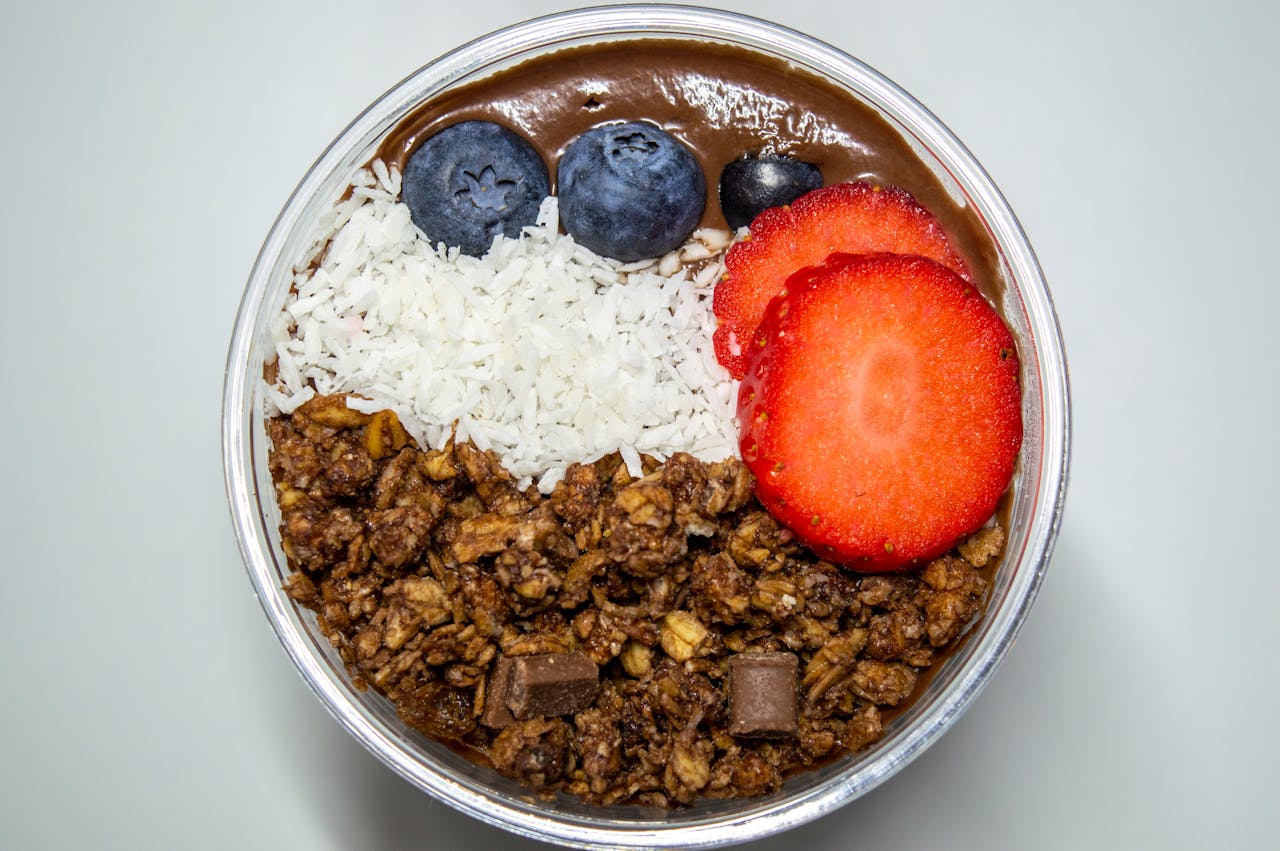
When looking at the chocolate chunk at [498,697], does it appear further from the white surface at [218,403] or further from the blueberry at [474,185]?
the blueberry at [474,185]

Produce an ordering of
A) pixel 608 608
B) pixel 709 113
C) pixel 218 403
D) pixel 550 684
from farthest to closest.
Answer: pixel 218 403 < pixel 709 113 < pixel 608 608 < pixel 550 684

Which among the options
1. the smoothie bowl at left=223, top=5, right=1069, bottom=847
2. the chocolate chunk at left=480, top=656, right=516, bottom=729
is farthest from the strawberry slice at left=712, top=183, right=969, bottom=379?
the chocolate chunk at left=480, top=656, right=516, bottom=729

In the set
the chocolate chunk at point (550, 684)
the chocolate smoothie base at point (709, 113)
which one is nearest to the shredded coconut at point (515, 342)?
the chocolate smoothie base at point (709, 113)

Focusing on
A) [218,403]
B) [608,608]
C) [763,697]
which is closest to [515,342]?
[608,608]

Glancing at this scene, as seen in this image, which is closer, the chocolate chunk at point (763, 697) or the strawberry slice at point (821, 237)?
the chocolate chunk at point (763, 697)

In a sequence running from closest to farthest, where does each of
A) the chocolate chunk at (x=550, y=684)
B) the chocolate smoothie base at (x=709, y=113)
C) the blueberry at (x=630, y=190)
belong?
1. the chocolate chunk at (x=550, y=684)
2. the blueberry at (x=630, y=190)
3. the chocolate smoothie base at (x=709, y=113)

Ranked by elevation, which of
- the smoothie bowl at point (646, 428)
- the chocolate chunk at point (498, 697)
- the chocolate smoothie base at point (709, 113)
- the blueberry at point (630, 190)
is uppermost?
the chocolate smoothie base at point (709, 113)

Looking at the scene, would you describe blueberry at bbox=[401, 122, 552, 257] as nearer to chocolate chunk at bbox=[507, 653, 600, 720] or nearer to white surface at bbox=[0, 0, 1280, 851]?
white surface at bbox=[0, 0, 1280, 851]

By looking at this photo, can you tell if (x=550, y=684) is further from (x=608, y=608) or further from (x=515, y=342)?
(x=515, y=342)
